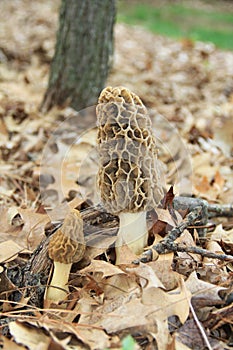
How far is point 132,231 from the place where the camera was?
3.01m

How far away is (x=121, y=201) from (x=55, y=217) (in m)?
0.78

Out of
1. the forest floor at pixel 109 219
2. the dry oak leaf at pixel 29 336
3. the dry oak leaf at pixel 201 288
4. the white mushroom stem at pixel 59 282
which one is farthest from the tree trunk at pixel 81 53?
the dry oak leaf at pixel 29 336

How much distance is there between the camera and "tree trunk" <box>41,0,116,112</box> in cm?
529

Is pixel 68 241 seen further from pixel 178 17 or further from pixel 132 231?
pixel 178 17

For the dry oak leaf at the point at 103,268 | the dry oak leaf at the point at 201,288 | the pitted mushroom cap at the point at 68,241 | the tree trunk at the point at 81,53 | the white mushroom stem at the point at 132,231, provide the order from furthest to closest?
the tree trunk at the point at 81,53
the white mushroom stem at the point at 132,231
the pitted mushroom cap at the point at 68,241
the dry oak leaf at the point at 103,268
the dry oak leaf at the point at 201,288

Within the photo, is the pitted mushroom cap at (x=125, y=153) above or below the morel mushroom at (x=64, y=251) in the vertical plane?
above

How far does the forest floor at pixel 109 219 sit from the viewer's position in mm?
2428

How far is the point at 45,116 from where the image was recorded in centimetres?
562

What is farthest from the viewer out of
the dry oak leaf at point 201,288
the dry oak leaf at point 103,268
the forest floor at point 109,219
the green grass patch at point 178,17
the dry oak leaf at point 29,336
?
the green grass patch at point 178,17

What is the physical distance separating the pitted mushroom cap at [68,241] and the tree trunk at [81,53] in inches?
119

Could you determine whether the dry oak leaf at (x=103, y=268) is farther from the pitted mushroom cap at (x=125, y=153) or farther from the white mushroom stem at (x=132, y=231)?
the pitted mushroom cap at (x=125, y=153)

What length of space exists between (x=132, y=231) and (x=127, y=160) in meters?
0.46

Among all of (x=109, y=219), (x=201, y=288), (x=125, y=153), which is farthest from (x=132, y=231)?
(x=201, y=288)

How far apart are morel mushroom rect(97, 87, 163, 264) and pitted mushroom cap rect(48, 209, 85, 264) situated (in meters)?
0.27
